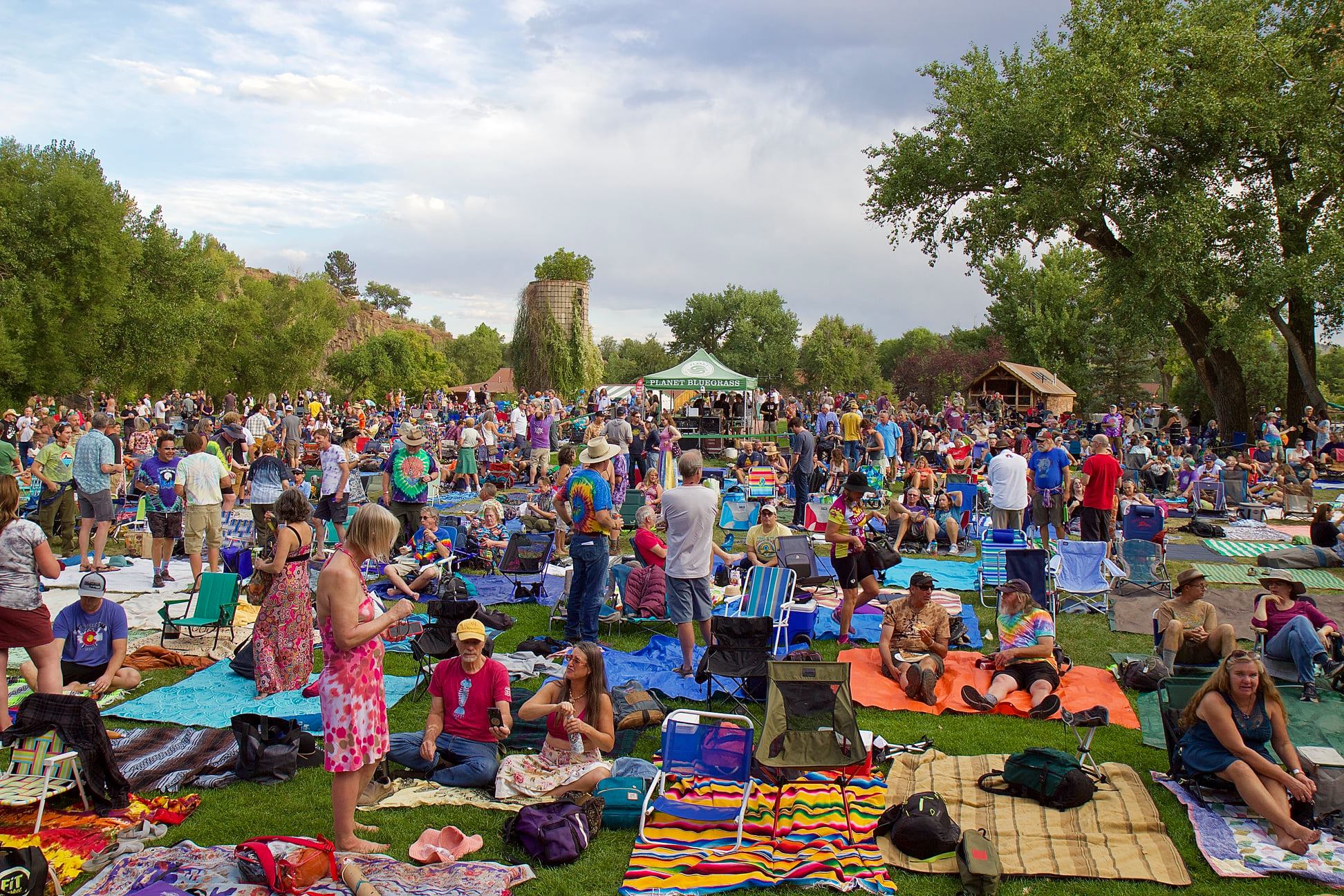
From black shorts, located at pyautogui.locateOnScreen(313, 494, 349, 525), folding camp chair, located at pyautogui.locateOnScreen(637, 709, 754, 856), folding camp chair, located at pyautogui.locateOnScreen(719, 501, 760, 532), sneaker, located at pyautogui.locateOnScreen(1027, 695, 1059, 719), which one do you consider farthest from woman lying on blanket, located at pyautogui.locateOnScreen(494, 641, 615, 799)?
folding camp chair, located at pyautogui.locateOnScreen(719, 501, 760, 532)

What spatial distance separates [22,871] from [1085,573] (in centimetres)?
881

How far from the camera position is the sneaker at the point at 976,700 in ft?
20.4

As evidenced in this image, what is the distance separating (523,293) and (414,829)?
1593 inches

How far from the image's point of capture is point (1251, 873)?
404cm

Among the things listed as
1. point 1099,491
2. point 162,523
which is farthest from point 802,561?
point 162,523

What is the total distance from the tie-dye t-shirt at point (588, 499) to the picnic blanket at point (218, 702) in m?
1.74

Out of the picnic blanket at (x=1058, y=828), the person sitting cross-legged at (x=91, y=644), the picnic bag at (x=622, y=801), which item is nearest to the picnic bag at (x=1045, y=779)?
the picnic blanket at (x=1058, y=828)

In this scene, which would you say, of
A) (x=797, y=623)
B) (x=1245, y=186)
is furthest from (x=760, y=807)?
(x=1245, y=186)

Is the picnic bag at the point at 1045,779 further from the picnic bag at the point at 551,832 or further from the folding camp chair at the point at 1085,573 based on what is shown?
the folding camp chair at the point at 1085,573

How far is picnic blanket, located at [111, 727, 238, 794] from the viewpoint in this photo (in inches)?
194

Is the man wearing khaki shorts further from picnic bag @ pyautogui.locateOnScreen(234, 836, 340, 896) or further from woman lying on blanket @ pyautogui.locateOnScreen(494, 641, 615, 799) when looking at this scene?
picnic bag @ pyautogui.locateOnScreen(234, 836, 340, 896)

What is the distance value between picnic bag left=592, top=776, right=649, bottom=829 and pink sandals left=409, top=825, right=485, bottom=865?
65 centimetres

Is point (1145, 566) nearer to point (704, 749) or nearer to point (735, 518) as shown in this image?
point (735, 518)

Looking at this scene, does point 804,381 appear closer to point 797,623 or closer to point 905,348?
point 905,348
